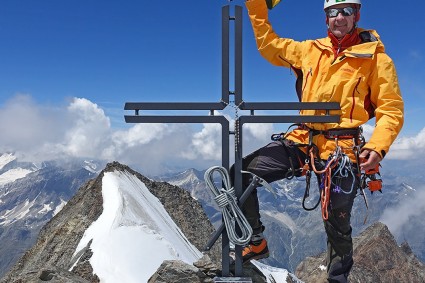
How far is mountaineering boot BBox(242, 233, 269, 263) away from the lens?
311 inches

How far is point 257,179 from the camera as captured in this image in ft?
23.6

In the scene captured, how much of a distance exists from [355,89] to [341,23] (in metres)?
1.23

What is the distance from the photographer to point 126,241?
48.7 feet

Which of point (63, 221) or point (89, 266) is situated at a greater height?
point (63, 221)

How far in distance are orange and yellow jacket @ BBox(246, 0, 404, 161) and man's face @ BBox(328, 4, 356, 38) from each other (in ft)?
0.92

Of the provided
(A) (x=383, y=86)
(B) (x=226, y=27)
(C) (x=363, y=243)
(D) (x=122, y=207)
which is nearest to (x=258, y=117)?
(B) (x=226, y=27)

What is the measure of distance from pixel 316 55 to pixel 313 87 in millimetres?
634

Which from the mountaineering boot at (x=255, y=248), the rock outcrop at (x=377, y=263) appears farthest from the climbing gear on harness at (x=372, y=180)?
the rock outcrop at (x=377, y=263)

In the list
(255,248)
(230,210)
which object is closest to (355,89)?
(230,210)

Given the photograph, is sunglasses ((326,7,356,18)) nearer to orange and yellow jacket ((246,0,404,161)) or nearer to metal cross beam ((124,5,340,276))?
A: orange and yellow jacket ((246,0,404,161))

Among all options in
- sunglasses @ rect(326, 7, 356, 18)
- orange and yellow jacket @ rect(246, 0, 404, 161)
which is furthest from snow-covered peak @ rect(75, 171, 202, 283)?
sunglasses @ rect(326, 7, 356, 18)

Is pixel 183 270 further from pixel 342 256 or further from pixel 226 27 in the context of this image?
pixel 226 27

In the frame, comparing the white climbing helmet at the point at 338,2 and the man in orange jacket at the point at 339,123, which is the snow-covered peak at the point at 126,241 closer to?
the man in orange jacket at the point at 339,123

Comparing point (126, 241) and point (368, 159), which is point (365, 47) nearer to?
point (368, 159)
